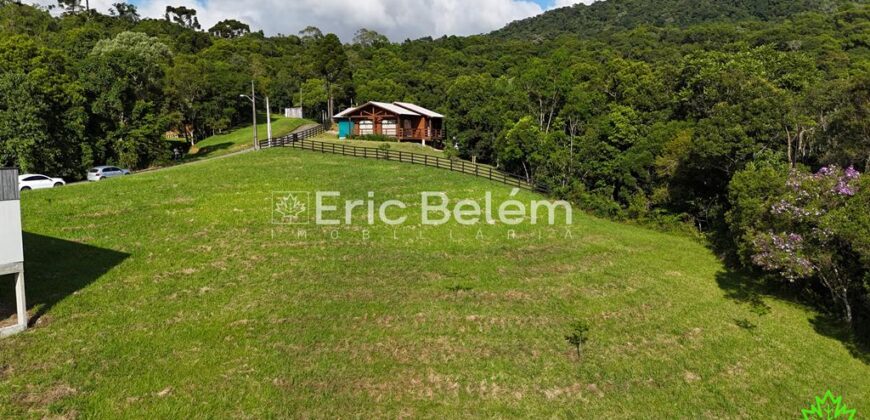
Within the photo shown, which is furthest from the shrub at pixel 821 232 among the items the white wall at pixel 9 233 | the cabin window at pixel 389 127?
the cabin window at pixel 389 127

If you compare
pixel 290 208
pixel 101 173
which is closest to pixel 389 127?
pixel 101 173

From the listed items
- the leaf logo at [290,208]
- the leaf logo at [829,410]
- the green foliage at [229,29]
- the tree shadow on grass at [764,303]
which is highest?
the green foliage at [229,29]

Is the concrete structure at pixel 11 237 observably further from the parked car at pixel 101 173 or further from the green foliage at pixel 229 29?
the green foliage at pixel 229 29

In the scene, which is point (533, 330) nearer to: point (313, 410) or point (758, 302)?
point (313, 410)

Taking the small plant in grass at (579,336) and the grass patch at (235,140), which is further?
the grass patch at (235,140)

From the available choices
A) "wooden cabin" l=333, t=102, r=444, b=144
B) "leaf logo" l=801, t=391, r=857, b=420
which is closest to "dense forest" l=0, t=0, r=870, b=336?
"leaf logo" l=801, t=391, r=857, b=420

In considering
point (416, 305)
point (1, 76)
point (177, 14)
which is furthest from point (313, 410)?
point (177, 14)

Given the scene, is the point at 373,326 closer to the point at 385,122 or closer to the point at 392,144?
the point at 392,144
